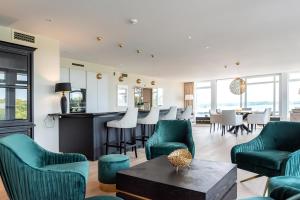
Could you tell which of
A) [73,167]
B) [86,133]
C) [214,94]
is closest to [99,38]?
[86,133]

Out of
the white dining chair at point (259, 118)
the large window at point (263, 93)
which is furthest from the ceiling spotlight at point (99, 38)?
the large window at point (263, 93)

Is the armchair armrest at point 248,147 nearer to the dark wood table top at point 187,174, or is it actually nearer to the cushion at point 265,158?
the cushion at point 265,158

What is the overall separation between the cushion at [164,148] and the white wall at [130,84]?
4.56m

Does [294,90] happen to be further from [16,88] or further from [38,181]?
[38,181]

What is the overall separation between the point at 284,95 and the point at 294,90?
18.9 inches

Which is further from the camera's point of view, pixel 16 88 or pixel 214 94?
pixel 214 94

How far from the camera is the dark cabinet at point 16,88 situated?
3549 millimetres

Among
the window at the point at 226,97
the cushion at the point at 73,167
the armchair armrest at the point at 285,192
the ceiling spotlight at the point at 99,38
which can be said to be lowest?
the cushion at the point at 73,167

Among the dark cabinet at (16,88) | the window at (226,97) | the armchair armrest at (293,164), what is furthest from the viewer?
the window at (226,97)

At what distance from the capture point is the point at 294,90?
10148 mm

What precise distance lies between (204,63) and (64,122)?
505cm

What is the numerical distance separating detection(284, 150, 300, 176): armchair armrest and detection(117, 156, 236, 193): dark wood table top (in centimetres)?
59

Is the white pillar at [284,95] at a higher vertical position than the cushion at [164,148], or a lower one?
higher

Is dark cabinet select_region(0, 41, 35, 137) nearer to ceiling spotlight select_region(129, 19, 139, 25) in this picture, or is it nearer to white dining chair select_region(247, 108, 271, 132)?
ceiling spotlight select_region(129, 19, 139, 25)
